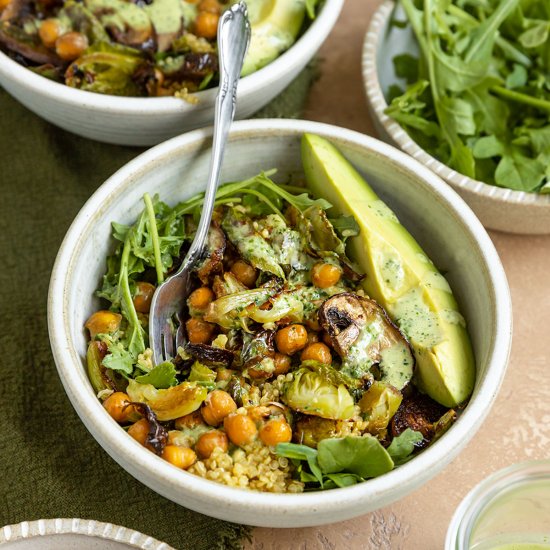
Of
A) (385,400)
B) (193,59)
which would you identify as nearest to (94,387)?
(385,400)

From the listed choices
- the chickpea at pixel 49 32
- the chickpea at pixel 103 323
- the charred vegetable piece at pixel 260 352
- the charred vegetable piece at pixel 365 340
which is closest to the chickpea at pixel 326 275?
the charred vegetable piece at pixel 365 340

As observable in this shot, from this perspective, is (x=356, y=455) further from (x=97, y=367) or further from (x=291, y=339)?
(x=97, y=367)

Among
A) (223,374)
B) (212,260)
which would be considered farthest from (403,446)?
(212,260)

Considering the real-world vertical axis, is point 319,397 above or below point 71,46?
below

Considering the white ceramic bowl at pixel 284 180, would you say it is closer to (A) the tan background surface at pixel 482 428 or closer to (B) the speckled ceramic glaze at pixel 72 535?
(B) the speckled ceramic glaze at pixel 72 535

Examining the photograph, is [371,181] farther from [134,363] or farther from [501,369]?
[134,363]

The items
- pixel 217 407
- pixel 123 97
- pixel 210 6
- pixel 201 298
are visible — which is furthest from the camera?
pixel 210 6
